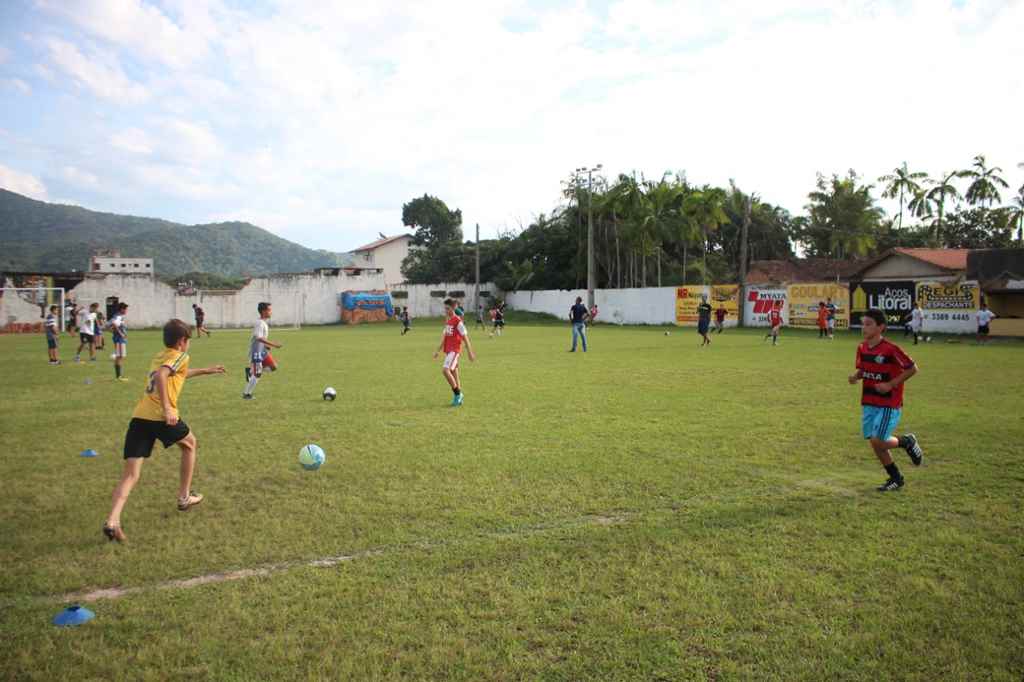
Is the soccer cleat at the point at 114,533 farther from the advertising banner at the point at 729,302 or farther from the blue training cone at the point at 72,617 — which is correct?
the advertising banner at the point at 729,302

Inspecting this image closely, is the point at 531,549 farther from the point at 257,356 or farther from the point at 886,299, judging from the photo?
the point at 886,299

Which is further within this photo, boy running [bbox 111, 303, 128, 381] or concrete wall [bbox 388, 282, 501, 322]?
concrete wall [bbox 388, 282, 501, 322]

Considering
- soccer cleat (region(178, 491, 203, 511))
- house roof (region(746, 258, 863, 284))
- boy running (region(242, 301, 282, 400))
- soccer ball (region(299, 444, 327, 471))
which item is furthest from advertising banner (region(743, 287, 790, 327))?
soccer cleat (region(178, 491, 203, 511))

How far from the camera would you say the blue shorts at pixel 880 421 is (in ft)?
21.3

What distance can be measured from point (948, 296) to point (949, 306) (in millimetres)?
442

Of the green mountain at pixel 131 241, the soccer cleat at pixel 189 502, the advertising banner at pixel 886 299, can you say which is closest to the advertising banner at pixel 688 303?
the advertising banner at pixel 886 299

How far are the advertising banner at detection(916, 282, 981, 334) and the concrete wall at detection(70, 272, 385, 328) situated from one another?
39.2 metres

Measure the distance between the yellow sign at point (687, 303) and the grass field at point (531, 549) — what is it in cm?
2963

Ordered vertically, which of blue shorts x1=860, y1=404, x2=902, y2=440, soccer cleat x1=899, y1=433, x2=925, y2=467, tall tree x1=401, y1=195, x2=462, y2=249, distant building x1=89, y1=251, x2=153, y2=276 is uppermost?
tall tree x1=401, y1=195, x2=462, y2=249

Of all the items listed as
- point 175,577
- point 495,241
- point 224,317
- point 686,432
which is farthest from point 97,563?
point 495,241

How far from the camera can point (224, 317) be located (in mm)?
47750

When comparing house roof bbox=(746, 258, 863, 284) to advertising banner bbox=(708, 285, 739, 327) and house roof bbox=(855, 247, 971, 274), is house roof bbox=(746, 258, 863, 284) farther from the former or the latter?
advertising banner bbox=(708, 285, 739, 327)

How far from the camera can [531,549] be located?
5.06 m

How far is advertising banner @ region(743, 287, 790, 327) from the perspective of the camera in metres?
35.7
